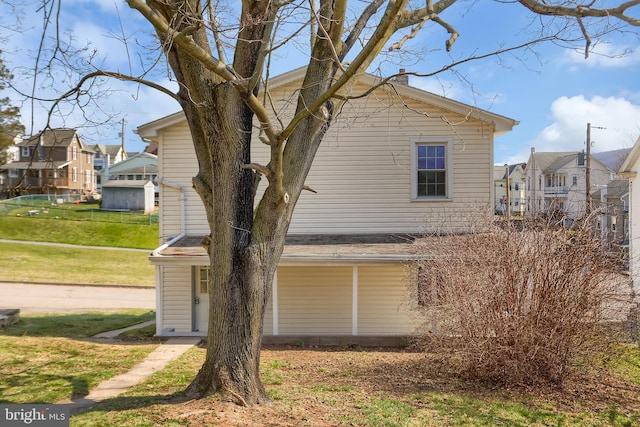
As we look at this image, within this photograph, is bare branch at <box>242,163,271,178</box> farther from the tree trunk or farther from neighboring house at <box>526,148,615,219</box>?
neighboring house at <box>526,148,615,219</box>

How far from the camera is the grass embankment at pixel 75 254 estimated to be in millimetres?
25478

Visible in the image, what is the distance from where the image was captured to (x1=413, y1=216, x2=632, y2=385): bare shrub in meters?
7.53

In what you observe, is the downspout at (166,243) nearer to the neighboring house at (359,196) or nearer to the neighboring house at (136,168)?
the neighboring house at (359,196)

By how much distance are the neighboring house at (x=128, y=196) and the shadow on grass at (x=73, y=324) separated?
96.3 feet

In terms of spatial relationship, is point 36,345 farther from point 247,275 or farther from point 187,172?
point 247,275

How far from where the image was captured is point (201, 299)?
13.8 metres

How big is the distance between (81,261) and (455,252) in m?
26.3

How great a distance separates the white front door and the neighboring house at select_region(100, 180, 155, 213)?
111ft

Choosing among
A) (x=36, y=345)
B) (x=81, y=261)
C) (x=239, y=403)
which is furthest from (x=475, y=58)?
(x=81, y=261)

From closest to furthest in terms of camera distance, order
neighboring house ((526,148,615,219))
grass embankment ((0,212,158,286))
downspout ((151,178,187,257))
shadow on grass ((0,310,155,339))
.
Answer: shadow on grass ((0,310,155,339)) → downspout ((151,178,187,257)) → grass embankment ((0,212,158,286)) → neighboring house ((526,148,615,219))

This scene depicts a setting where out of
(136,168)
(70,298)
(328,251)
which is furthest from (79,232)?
(328,251)

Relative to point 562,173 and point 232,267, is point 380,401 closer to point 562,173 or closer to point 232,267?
point 232,267

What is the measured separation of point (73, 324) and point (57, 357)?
4.65 m

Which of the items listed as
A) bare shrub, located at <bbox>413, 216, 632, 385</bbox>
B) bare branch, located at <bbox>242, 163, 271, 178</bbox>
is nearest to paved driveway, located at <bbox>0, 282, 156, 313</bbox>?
bare branch, located at <bbox>242, 163, 271, 178</bbox>
